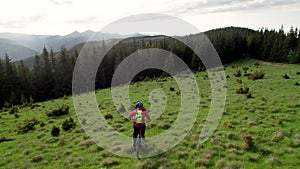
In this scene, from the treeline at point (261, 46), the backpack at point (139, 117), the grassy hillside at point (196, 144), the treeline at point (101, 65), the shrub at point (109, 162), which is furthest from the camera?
the treeline at point (261, 46)

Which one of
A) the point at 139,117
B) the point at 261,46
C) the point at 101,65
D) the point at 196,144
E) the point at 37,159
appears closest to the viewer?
the point at 139,117

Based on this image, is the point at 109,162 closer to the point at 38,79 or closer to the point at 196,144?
the point at 196,144

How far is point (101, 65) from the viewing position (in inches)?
3258

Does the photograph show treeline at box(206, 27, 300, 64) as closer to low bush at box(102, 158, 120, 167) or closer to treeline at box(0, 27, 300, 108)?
treeline at box(0, 27, 300, 108)

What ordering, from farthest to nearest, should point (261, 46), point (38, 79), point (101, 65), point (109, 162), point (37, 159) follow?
point (261, 46)
point (101, 65)
point (38, 79)
point (37, 159)
point (109, 162)

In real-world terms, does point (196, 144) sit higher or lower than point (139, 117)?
lower

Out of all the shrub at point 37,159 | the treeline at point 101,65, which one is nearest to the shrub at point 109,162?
the shrub at point 37,159

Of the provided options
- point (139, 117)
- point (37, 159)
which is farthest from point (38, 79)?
point (139, 117)

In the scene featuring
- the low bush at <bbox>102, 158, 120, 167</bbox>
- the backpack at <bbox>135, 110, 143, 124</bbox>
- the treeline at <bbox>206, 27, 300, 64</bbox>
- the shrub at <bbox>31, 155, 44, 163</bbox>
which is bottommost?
the shrub at <bbox>31, 155, 44, 163</bbox>

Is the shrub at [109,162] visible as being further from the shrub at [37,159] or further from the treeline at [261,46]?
the treeline at [261,46]

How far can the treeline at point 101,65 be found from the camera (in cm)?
5975

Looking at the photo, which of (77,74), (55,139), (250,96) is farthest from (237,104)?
(77,74)

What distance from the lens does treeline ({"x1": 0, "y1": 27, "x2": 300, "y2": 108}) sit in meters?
59.8

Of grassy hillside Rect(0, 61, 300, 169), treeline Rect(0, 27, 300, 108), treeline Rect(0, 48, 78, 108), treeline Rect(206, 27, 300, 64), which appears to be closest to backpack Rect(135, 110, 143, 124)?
grassy hillside Rect(0, 61, 300, 169)
